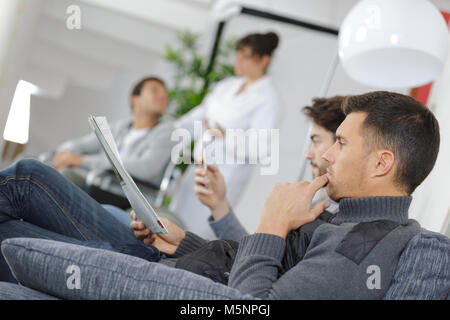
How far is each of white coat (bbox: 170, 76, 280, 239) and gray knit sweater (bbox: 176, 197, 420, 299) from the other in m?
1.15

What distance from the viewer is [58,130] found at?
11.6 feet

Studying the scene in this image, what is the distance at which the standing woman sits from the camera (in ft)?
7.70

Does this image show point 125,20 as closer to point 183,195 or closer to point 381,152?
point 183,195

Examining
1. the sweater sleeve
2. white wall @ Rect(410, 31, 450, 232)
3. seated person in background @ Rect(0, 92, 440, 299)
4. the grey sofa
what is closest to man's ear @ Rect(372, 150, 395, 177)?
seated person in background @ Rect(0, 92, 440, 299)

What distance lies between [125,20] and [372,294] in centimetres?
317

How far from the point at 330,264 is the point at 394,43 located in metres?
1.09

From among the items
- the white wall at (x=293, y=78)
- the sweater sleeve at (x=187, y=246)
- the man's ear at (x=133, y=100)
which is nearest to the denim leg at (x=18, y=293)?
the sweater sleeve at (x=187, y=246)

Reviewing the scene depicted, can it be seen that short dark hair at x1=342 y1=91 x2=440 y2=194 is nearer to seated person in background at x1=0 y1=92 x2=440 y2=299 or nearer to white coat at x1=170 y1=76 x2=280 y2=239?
seated person in background at x1=0 y1=92 x2=440 y2=299

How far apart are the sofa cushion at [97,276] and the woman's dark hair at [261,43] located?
2235 millimetres

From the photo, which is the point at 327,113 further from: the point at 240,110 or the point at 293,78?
the point at 293,78

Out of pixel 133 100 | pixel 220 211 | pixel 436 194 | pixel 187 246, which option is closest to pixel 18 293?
pixel 187 246

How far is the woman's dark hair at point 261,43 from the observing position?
294 cm

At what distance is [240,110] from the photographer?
264 centimetres

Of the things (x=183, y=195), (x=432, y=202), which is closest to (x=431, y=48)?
(x=432, y=202)
